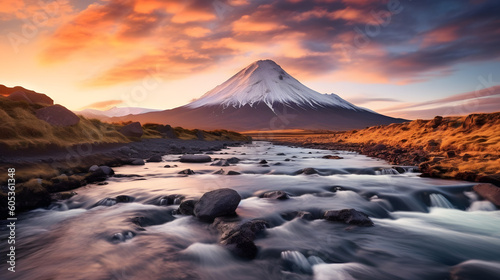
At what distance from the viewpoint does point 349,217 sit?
284 inches

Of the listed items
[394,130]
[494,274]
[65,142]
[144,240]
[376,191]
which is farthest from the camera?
[394,130]

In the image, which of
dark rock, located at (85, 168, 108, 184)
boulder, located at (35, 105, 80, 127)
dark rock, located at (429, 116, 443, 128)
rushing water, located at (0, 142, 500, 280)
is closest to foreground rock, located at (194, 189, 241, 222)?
rushing water, located at (0, 142, 500, 280)

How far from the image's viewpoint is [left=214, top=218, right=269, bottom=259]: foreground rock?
545cm

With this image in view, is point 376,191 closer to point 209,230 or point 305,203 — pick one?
point 305,203

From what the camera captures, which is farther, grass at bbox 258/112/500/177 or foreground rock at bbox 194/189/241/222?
grass at bbox 258/112/500/177

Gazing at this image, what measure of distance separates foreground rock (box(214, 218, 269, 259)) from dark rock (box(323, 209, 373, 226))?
1.92 metres

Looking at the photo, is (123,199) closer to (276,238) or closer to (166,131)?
(276,238)

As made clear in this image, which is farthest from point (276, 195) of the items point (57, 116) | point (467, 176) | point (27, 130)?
point (57, 116)

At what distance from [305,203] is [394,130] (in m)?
27.6

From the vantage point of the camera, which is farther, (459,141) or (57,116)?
(459,141)

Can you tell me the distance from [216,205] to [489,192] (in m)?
9.38

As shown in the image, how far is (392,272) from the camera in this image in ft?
16.5

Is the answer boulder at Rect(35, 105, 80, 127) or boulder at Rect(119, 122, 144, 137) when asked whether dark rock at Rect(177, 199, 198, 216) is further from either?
boulder at Rect(119, 122, 144, 137)

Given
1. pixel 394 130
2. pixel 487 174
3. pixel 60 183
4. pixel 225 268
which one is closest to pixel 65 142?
pixel 60 183
